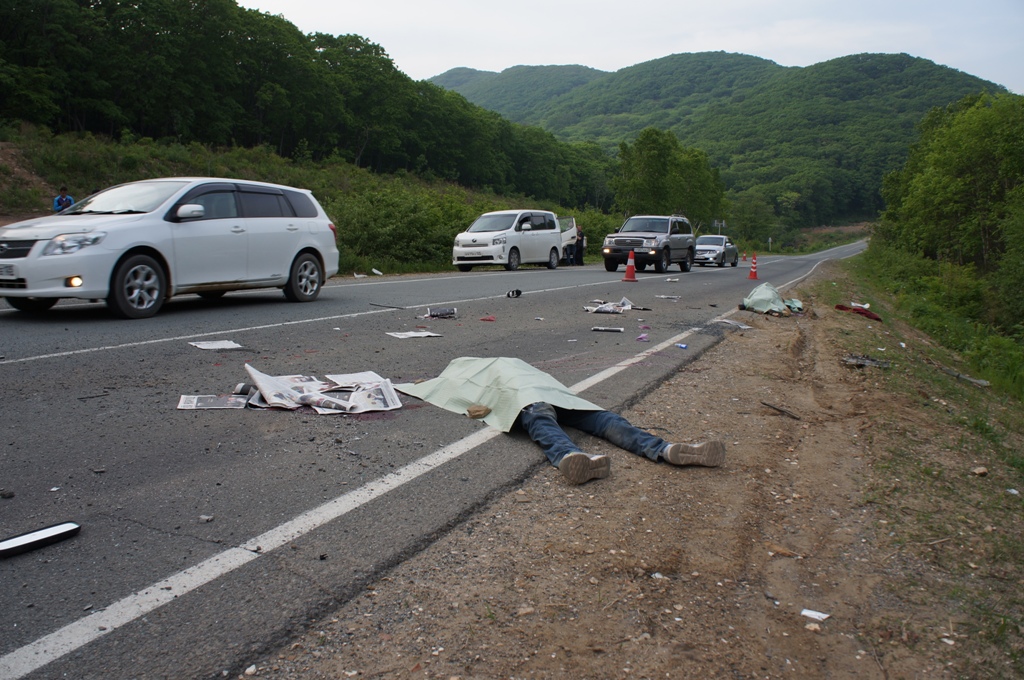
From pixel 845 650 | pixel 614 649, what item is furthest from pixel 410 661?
pixel 845 650

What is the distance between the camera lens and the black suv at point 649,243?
2602 centimetres

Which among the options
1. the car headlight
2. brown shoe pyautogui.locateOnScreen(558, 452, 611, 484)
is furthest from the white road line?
brown shoe pyautogui.locateOnScreen(558, 452, 611, 484)

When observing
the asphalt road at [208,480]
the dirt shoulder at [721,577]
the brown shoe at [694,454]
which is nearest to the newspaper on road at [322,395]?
the asphalt road at [208,480]

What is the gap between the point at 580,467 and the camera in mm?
4023

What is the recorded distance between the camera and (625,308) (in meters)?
12.9

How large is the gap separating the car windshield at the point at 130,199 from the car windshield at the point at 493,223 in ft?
47.4

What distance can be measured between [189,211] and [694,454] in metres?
7.78

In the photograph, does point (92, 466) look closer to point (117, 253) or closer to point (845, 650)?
point (845, 650)

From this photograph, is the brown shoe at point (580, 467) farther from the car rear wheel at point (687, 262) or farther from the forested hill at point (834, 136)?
the forested hill at point (834, 136)

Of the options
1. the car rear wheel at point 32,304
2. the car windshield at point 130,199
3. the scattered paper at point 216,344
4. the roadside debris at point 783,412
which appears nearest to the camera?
the roadside debris at point 783,412

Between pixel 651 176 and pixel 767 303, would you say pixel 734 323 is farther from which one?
pixel 651 176

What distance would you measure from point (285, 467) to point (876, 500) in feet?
10.7

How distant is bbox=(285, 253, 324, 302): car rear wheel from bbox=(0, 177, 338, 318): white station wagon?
2cm

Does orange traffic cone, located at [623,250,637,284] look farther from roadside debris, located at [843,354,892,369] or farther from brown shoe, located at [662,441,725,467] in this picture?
brown shoe, located at [662,441,725,467]
